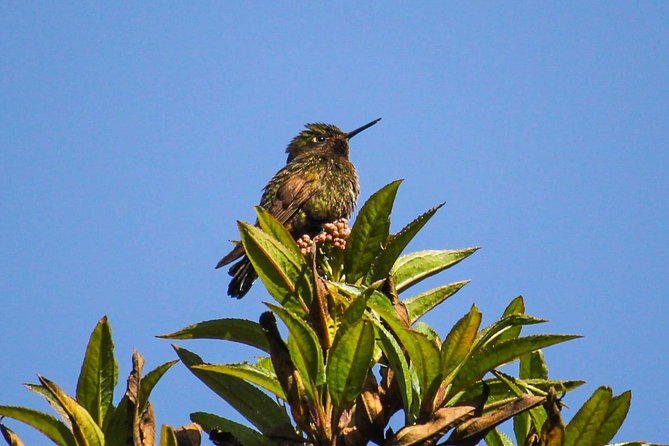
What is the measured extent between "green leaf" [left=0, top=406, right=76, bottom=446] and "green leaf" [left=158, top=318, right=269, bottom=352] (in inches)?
14.7

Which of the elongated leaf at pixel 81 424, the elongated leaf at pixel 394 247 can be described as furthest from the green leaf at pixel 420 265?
the elongated leaf at pixel 81 424

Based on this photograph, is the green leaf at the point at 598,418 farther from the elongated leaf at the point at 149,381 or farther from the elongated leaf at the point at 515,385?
the elongated leaf at the point at 149,381

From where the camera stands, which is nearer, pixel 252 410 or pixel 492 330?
pixel 492 330

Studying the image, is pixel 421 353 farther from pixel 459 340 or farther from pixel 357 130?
pixel 357 130

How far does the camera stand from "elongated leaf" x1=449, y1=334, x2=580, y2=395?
7.75 feet

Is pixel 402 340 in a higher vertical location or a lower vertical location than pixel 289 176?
lower

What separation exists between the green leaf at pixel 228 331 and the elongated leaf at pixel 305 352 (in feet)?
1.04

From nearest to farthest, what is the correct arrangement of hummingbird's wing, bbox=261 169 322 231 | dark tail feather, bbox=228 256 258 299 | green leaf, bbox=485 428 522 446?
green leaf, bbox=485 428 522 446 < dark tail feather, bbox=228 256 258 299 < hummingbird's wing, bbox=261 169 322 231

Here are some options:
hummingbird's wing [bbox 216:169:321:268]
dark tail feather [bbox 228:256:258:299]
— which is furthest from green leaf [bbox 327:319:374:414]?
hummingbird's wing [bbox 216:169:321:268]

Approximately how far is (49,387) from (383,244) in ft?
3.83

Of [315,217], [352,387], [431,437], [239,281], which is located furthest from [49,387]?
[315,217]

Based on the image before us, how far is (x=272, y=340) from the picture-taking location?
2.34 meters

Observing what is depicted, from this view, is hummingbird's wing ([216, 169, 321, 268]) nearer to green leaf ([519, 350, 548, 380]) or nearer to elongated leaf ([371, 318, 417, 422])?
green leaf ([519, 350, 548, 380])

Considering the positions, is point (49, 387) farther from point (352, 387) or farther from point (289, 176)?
point (289, 176)
